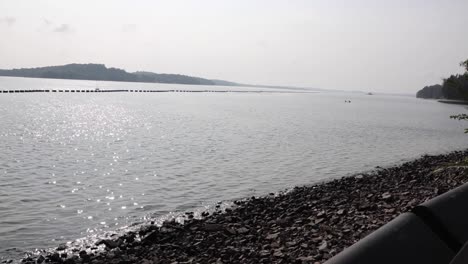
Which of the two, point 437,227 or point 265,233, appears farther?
point 265,233

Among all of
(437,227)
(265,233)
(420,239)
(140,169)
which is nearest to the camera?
(420,239)

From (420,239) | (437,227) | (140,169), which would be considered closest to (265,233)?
(437,227)

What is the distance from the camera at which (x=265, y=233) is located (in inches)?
474

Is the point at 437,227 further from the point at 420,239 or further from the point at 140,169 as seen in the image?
the point at 140,169

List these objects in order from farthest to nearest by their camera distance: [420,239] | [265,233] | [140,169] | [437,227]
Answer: [140,169]
[265,233]
[437,227]
[420,239]

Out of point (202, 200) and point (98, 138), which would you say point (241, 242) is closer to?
point (202, 200)

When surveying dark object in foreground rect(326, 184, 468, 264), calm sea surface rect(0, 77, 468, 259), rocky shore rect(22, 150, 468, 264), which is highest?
dark object in foreground rect(326, 184, 468, 264)

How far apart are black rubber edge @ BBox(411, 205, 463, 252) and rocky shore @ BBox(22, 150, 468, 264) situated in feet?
11.0

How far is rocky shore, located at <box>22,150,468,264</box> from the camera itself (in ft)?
32.2

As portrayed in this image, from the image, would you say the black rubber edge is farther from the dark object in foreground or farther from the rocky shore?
the rocky shore

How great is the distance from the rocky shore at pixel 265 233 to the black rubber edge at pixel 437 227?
335 cm

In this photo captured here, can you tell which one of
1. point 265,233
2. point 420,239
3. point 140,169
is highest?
point 420,239

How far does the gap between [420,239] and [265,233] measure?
24.1ft

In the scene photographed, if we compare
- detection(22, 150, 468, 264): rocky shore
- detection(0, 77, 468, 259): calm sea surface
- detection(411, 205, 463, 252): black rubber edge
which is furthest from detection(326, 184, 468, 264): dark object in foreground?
detection(0, 77, 468, 259): calm sea surface
